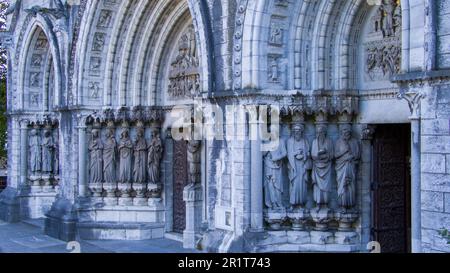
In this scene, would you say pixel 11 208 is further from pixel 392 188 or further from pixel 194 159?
pixel 392 188

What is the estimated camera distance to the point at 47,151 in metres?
17.6

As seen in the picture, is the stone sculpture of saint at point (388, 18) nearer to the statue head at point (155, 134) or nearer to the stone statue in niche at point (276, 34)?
the stone statue in niche at point (276, 34)

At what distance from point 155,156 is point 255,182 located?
421 cm

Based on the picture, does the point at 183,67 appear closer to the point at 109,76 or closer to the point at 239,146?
the point at 109,76

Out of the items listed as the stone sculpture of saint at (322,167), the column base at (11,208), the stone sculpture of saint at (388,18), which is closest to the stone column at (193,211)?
the stone sculpture of saint at (322,167)

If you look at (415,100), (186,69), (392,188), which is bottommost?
(392,188)

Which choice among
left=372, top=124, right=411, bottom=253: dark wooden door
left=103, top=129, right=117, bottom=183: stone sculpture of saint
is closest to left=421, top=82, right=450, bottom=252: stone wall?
left=372, top=124, right=411, bottom=253: dark wooden door

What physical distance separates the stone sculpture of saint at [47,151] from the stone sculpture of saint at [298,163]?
31.1 ft

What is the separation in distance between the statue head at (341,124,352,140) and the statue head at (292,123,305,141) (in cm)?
63

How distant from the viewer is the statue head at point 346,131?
9.88 meters

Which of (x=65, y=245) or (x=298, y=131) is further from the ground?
(x=298, y=131)

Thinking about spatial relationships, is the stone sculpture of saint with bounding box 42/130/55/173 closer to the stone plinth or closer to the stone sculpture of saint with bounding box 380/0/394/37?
the stone plinth

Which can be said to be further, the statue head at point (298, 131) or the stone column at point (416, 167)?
the statue head at point (298, 131)

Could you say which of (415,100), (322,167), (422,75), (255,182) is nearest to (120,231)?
(255,182)
